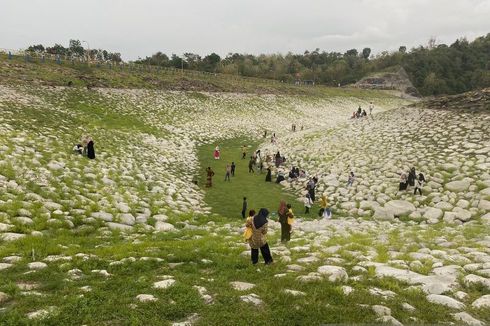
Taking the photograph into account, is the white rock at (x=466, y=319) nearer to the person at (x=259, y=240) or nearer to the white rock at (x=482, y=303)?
the white rock at (x=482, y=303)

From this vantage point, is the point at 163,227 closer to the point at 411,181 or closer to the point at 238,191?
the point at 238,191

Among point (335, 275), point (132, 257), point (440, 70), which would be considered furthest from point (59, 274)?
point (440, 70)

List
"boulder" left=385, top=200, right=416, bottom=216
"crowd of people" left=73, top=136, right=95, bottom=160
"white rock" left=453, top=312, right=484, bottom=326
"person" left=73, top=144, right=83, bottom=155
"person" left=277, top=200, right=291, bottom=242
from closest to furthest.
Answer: "white rock" left=453, top=312, right=484, bottom=326
"person" left=277, top=200, right=291, bottom=242
"boulder" left=385, top=200, right=416, bottom=216
"crowd of people" left=73, top=136, right=95, bottom=160
"person" left=73, top=144, right=83, bottom=155

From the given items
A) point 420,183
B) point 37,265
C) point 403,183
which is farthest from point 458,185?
point 37,265

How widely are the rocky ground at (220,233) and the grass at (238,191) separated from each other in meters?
1.14

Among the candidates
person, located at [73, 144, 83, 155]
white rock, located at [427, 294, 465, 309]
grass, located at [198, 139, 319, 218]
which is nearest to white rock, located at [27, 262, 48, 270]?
white rock, located at [427, 294, 465, 309]

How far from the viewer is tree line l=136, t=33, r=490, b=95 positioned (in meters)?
121

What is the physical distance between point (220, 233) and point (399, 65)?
541 feet

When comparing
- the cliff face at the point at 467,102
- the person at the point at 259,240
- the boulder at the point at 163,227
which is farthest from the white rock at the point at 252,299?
the cliff face at the point at 467,102

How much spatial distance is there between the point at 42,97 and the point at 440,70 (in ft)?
523

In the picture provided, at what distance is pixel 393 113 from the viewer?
3597cm

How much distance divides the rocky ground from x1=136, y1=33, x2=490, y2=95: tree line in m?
89.0

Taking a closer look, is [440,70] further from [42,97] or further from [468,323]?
[468,323]

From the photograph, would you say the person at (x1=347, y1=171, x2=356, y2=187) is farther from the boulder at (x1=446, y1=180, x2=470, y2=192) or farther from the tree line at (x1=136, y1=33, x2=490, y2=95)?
the tree line at (x1=136, y1=33, x2=490, y2=95)
